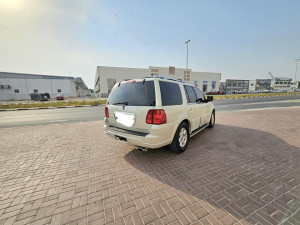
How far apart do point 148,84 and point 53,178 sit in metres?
2.78

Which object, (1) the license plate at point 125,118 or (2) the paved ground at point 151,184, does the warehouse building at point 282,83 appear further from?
(1) the license plate at point 125,118

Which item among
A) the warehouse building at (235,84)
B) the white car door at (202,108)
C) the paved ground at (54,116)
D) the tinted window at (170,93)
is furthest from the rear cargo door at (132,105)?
the warehouse building at (235,84)

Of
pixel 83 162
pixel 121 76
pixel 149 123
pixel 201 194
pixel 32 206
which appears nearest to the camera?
pixel 32 206

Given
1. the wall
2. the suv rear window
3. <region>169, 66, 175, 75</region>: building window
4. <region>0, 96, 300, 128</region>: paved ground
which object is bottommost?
<region>0, 96, 300, 128</region>: paved ground

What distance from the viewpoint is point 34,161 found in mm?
3385

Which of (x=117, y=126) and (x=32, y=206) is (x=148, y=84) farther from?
(x=32, y=206)

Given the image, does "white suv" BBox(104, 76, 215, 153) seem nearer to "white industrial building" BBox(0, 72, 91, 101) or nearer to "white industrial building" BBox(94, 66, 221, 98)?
"white industrial building" BBox(94, 66, 221, 98)

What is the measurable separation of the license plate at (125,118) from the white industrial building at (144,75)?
122 feet

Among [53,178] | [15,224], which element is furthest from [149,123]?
[15,224]

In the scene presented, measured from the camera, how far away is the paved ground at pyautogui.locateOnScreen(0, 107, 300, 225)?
1832 millimetres

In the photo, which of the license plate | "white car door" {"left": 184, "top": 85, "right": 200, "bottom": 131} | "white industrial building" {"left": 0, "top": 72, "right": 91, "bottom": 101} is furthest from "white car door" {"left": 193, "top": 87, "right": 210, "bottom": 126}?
"white industrial building" {"left": 0, "top": 72, "right": 91, "bottom": 101}

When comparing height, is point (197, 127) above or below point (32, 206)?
above

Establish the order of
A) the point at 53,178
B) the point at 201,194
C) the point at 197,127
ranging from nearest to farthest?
the point at 201,194, the point at 53,178, the point at 197,127

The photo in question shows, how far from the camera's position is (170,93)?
331 centimetres
